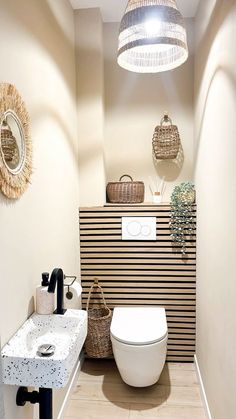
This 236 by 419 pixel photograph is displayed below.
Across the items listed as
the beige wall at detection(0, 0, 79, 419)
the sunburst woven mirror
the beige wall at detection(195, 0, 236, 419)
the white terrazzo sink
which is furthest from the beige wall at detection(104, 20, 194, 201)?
the white terrazzo sink

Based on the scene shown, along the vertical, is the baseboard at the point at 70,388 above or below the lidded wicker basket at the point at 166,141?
below

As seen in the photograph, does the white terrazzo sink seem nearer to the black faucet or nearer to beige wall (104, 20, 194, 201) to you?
the black faucet

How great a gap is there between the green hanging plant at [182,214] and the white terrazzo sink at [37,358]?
120cm

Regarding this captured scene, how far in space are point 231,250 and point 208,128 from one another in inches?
32.9

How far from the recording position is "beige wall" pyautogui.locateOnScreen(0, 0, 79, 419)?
4.22 ft

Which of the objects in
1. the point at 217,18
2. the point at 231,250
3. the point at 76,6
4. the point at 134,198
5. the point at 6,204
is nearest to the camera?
the point at 6,204

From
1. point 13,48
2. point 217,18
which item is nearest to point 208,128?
point 217,18

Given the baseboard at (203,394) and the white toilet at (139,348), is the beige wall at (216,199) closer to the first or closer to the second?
the baseboard at (203,394)

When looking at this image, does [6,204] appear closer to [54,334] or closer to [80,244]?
[54,334]

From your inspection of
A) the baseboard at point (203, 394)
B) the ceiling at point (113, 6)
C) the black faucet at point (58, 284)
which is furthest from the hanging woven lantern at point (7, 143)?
the baseboard at point (203, 394)

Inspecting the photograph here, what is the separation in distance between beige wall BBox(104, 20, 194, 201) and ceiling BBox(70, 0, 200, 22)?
170mm

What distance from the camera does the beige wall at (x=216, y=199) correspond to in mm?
1420

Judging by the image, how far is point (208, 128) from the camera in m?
1.93

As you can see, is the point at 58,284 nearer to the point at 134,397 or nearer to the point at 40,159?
the point at 40,159
